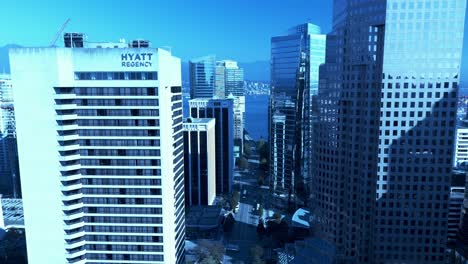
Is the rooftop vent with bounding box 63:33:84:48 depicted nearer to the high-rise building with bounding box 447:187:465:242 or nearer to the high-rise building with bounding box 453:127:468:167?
the high-rise building with bounding box 447:187:465:242

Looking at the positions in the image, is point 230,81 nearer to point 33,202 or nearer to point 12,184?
A: point 12,184

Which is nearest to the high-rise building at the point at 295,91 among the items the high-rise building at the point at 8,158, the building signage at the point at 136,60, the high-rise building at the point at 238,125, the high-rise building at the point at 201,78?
the high-rise building at the point at 238,125

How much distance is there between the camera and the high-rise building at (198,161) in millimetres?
48269

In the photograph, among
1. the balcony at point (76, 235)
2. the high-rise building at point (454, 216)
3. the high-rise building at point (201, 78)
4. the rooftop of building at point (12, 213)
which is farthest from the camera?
the high-rise building at point (201, 78)

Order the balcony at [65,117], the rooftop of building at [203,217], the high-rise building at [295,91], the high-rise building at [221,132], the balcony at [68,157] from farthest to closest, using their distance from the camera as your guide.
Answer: the high-rise building at [221,132], the high-rise building at [295,91], the rooftop of building at [203,217], the balcony at [68,157], the balcony at [65,117]

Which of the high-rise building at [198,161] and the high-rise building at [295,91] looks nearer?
the high-rise building at [198,161]

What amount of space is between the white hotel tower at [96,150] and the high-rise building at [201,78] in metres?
77.3

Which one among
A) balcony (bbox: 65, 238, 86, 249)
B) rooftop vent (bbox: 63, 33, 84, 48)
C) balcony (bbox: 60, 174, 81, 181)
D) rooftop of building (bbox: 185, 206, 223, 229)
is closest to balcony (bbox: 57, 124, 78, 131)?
balcony (bbox: 60, 174, 81, 181)

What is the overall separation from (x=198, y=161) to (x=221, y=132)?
907 cm

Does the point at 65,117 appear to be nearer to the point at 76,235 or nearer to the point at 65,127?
the point at 65,127

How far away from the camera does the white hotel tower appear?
70.7 ft

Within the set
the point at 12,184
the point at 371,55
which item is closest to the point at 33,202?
the point at 371,55

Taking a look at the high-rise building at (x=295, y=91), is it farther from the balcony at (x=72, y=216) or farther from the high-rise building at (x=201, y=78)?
the high-rise building at (x=201, y=78)

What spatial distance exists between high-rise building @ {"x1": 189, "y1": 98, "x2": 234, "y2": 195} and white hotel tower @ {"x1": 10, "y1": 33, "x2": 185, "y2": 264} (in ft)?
105
